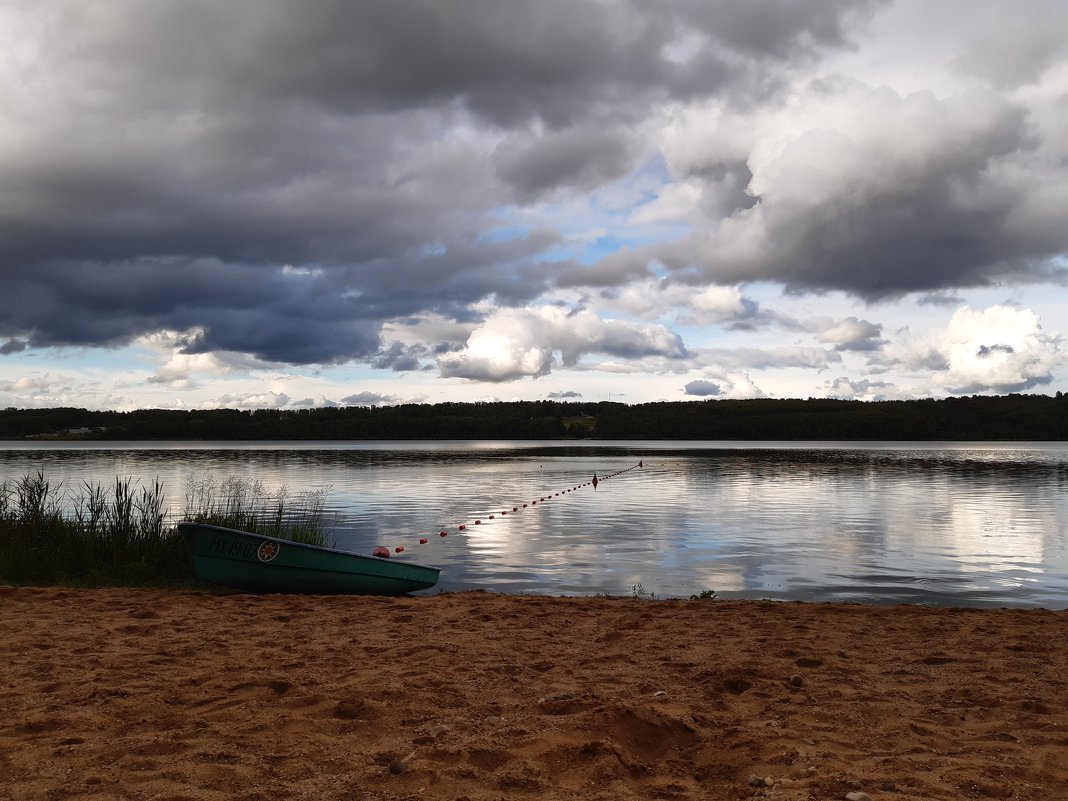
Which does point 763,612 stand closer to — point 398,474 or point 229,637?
point 229,637

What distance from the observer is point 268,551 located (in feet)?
49.9

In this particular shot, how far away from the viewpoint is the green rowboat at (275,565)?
49.5 feet

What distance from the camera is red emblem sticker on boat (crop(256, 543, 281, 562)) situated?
15.2 meters

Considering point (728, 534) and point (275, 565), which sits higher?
point (275, 565)

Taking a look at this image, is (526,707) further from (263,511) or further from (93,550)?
(263,511)

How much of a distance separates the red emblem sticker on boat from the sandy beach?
8.83 ft

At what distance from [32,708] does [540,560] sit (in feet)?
50.6

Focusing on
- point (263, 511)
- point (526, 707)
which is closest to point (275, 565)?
point (526, 707)

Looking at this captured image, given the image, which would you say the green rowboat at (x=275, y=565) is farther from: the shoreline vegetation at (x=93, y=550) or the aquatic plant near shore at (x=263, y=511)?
the aquatic plant near shore at (x=263, y=511)

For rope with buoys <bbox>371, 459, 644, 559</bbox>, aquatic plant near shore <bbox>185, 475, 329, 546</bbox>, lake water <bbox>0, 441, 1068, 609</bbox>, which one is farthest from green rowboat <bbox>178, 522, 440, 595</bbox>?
lake water <bbox>0, 441, 1068, 609</bbox>

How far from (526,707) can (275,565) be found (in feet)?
30.4

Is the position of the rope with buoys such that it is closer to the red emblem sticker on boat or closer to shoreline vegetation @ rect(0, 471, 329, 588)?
the red emblem sticker on boat

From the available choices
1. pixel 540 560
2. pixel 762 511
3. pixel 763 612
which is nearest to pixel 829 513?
pixel 762 511

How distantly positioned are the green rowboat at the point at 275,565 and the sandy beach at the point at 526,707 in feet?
8.79
